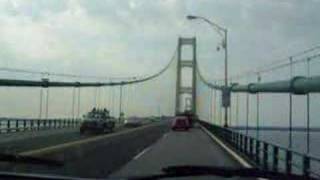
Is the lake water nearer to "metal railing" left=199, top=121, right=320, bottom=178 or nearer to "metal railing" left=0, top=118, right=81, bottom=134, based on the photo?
"metal railing" left=199, top=121, right=320, bottom=178

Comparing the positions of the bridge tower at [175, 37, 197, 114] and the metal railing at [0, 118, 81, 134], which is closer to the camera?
the metal railing at [0, 118, 81, 134]

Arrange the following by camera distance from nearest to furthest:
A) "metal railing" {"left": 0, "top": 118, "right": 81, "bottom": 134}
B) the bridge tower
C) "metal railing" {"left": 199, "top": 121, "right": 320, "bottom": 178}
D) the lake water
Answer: "metal railing" {"left": 199, "top": 121, "right": 320, "bottom": 178} < the lake water < "metal railing" {"left": 0, "top": 118, "right": 81, "bottom": 134} < the bridge tower

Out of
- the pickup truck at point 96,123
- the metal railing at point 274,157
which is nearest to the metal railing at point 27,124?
Answer: the pickup truck at point 96,123

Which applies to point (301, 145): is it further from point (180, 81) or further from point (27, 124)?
point (180, 81)

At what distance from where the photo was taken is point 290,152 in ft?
61.7

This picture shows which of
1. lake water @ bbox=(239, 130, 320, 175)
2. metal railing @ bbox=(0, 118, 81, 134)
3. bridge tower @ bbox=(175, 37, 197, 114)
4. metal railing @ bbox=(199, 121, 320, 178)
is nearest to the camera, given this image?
metal railing @ bbox=(199, 121, 320, 178)

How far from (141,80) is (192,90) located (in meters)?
21.8

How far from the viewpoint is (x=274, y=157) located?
70.5ft

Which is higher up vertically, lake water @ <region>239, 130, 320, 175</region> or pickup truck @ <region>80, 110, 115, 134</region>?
pickup truck @ <region>80, 110, 115, 134</region>

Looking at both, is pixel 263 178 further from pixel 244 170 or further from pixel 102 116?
pixel 102 116

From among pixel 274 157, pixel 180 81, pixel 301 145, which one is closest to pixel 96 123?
pixel 301 145

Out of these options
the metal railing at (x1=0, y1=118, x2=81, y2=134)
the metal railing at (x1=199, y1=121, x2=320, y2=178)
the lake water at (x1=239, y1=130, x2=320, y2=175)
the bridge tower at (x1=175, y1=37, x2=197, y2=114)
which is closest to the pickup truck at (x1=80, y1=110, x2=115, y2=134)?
the metal railing at (x1=0, y1=118, x2=81, y2=134)

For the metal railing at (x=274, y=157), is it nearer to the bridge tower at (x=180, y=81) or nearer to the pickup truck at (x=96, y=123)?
the pickup truck at (x=96, y=123)

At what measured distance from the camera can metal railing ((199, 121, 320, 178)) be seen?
1642 cm
